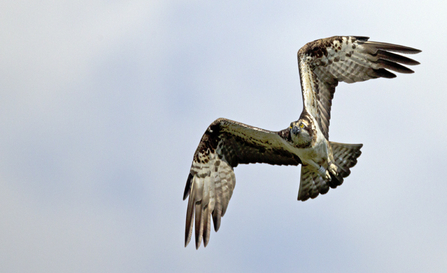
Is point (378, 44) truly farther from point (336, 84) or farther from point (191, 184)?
point (191, 184)

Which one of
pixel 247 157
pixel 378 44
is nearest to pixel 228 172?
pixel 247 157

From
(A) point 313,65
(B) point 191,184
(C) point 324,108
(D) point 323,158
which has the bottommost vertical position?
(B) point 191,184

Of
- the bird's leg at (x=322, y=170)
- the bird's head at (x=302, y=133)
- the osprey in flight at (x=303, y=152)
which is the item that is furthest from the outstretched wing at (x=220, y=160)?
the bird's head at (x=302, y=133)

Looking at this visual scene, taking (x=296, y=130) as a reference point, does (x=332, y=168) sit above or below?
below

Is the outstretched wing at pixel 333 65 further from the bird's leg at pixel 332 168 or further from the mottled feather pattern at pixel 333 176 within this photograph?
the bird's leg at pixel 332 168

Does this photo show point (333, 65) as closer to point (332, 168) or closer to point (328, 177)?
point (332, 168)

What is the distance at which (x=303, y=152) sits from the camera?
1062 cm

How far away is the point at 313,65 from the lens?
1125 centimetres

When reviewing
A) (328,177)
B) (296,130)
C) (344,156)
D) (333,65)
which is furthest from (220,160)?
(333,65)

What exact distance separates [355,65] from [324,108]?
3.54 ft

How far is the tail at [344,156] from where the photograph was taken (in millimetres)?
11039

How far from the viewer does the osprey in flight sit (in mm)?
Result: 10914

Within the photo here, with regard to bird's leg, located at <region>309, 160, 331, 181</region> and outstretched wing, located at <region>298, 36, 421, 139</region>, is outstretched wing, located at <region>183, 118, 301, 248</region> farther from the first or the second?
outstretched wing, located at <region>298, 36, 421, 139</region>

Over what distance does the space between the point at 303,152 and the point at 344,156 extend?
100cm
